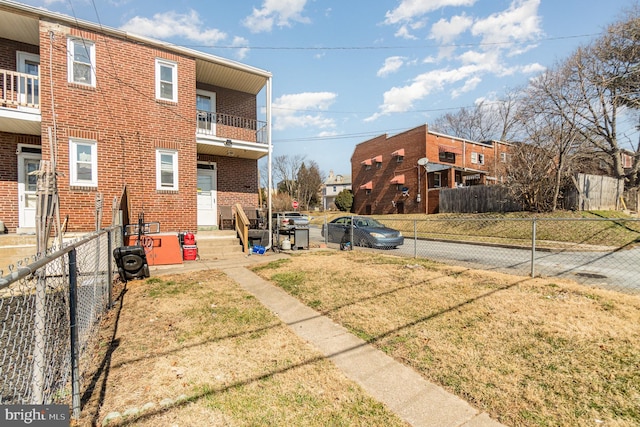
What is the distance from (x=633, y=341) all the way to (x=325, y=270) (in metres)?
5.42

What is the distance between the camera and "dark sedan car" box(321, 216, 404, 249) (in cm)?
1194

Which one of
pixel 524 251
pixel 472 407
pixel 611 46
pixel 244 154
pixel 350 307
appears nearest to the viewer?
pixel 472 407

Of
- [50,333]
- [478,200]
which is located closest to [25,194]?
[50,333]

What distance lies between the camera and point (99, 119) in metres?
9.77

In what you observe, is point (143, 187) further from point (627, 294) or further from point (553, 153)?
point (553, 153)

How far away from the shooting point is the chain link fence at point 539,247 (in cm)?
718

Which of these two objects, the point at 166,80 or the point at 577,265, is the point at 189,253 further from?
the point at 577,265

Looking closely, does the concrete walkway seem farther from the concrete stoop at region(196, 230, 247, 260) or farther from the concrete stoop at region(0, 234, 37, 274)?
the concrete stoop at region(0, 234, 37, 274)

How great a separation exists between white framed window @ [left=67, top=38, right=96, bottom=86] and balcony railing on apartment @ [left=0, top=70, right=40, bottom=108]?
0.93 metres

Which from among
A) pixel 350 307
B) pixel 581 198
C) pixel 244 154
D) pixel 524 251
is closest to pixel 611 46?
pixel 581 198

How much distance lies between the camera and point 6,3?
8.23 metres

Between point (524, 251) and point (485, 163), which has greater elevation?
point (485, 163)

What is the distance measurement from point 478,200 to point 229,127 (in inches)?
661

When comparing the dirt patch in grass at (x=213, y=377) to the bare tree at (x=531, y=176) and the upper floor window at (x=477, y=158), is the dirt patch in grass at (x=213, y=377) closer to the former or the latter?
the bare tree at (x=531, y=176)
